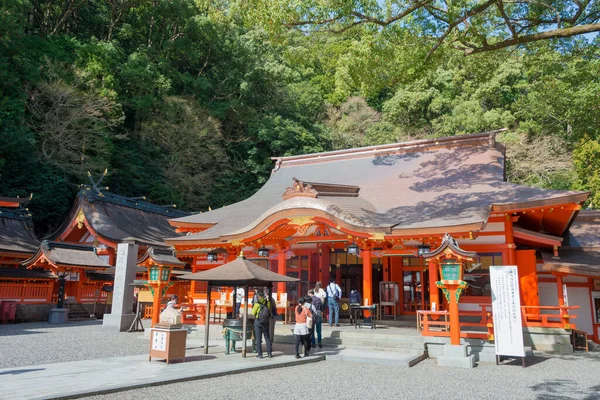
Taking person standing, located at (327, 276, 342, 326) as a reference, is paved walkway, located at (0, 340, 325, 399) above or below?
below

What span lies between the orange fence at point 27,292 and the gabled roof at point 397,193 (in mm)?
7356

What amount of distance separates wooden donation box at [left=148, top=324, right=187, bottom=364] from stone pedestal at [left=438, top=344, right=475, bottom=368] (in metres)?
5.47

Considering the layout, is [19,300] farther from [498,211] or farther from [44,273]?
[498,211]

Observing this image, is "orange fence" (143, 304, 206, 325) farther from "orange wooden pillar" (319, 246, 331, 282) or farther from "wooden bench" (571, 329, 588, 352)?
"wooden bench" (571, 329, 588, 352)

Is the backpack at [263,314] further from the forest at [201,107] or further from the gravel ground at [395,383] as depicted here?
the forest at [201,107]

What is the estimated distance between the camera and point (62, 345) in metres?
11.2

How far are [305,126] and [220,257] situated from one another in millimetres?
21225

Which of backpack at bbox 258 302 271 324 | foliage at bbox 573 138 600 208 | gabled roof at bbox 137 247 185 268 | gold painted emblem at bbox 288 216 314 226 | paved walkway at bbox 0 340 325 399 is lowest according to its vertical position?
paved walkway at bbox 0 340 325 399

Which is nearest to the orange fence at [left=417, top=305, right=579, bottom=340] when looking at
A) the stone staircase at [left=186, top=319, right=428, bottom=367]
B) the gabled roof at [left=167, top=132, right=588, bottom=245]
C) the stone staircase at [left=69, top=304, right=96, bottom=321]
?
the stone staircase at [left=186, top=319, right=428, bottom=367]

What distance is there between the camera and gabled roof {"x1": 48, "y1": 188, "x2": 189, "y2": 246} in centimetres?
2181

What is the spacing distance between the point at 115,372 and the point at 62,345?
15.3 ft

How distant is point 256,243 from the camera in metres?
14.6

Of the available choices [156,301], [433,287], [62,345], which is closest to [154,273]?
[156,301]

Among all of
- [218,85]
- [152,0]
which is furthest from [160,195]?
[152,0]
